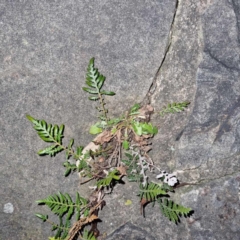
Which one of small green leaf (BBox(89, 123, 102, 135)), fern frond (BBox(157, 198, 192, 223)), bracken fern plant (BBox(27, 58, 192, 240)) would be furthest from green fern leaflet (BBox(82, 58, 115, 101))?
fern frond (BBox(157, 198, 192, 223))

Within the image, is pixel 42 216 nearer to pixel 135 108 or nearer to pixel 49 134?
pixel 49 134

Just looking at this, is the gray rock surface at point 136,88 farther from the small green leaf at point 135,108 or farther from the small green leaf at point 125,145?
the small green leaf at point 125,145

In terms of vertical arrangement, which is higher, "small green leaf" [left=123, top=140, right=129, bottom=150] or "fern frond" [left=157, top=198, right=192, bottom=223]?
"small green leaf" [left=123, top=140, right=129, bottom=150]

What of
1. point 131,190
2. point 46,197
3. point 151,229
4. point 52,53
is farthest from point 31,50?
point 151,229

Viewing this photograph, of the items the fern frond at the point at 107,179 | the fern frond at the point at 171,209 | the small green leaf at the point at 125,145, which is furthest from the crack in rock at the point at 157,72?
the fern frond at the point at 171,209

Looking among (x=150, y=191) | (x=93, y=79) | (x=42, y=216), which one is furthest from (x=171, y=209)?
(x=93, y=79)

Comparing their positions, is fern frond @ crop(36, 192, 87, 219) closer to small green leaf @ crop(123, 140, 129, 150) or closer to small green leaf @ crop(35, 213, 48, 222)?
small green leaf @ crop(35, 213, 48, 222)

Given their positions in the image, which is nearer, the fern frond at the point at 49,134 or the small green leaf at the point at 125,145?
the fern frond at the point at 49,134

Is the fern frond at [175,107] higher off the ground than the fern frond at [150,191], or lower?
higher
